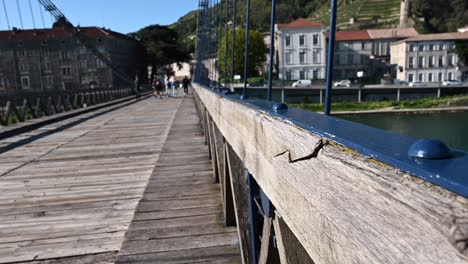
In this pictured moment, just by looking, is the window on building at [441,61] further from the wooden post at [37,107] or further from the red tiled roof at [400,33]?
the wooden post at [37,107]

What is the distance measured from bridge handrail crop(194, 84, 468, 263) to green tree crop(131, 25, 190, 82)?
69623mm

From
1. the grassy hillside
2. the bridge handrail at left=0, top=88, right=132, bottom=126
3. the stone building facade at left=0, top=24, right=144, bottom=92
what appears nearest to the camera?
the bridge handrail at left=0, top=88, right=132, bottom=126

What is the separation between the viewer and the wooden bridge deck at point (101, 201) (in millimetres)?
2578

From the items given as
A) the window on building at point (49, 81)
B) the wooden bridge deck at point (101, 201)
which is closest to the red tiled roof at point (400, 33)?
the wooden bridge deck at point (101, 201)

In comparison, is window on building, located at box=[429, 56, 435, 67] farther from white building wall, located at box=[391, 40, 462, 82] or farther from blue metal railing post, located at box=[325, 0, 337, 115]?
blue metal railing post, located at box=[325, 0, 337, 115]

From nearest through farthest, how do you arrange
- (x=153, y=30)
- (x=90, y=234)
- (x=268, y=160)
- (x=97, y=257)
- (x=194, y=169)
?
1. (x=268, y=160)
2. (x=97, y=257)
3. (x=90, y=234)
4. (x=194, y=169)
5. (x=153, y=30)

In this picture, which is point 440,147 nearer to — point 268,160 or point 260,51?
point 268,160

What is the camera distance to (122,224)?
117 inches

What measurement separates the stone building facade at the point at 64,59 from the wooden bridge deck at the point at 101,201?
92.8 ft

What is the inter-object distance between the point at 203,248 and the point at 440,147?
2257mm

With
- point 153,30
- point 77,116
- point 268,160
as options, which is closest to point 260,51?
point 77,116

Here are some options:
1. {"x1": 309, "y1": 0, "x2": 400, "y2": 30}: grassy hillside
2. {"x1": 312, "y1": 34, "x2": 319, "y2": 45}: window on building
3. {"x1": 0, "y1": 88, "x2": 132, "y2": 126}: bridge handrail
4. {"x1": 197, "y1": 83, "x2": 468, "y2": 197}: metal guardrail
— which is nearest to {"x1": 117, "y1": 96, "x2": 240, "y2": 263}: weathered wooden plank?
{"x1": 197, "y1": 83, "x2": 468, "y2": 197}: metal guardrail

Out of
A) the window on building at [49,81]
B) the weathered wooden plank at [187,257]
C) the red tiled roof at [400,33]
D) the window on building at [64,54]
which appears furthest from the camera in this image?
the window on building at [49,81]

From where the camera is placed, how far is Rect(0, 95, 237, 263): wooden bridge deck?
2.58 metres
